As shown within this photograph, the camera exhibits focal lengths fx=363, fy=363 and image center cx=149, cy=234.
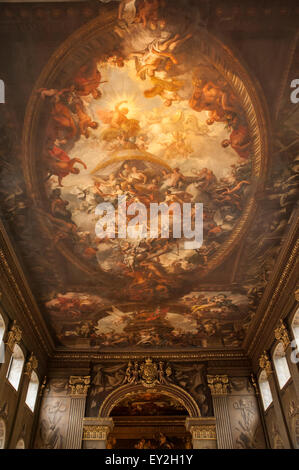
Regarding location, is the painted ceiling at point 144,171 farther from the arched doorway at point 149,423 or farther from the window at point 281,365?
the arched doorway at point 149,423

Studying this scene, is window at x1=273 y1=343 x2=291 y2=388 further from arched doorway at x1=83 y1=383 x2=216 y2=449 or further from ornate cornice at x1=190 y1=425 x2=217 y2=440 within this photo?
arched doorway at x1=83 y1=383 x2=216 y2=449

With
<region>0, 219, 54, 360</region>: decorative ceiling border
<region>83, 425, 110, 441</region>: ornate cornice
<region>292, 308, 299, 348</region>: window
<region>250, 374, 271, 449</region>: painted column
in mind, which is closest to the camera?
<region>0, 219, 54, 360</region>: decorative ceiling border

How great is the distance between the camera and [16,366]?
1399cm

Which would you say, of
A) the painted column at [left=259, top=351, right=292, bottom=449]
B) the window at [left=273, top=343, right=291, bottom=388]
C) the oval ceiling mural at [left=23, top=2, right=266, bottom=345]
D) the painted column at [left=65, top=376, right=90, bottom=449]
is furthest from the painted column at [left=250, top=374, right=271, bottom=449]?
the painted column at [left=65, top=376, right=90, bottom=449]

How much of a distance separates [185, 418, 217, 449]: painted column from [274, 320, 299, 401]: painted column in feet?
17.5

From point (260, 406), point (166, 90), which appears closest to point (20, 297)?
point (166, 90)

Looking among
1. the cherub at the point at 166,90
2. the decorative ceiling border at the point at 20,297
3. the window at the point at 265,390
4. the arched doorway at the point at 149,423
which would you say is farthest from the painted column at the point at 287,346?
the decorative ceiling border at the point at 20,297

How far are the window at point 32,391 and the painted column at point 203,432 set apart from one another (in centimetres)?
681

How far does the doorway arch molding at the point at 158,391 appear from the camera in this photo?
640 inches

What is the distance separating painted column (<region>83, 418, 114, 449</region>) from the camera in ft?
50.4

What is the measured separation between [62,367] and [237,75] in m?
14.9

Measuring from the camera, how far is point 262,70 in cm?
798
